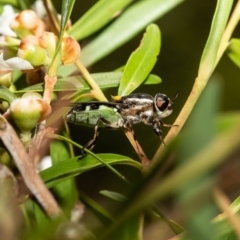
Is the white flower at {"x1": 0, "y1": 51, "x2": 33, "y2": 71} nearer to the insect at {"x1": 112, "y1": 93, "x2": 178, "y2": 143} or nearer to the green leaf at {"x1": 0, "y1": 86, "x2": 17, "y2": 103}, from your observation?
the green leaf at {"x1": 0, "y1": 86, "x2": 17, "y2": 103}

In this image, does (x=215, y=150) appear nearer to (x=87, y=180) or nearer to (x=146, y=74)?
(x=146, y=74)

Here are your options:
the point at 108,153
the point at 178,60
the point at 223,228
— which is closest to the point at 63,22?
the point at 108,153

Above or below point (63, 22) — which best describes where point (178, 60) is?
below

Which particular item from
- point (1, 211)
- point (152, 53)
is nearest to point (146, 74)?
point (152, 53)

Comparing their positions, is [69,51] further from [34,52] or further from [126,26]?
[126,26]

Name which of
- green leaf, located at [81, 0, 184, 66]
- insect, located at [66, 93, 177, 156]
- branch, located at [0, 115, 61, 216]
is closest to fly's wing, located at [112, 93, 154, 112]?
insect, located at [66, 93, 177, 156]

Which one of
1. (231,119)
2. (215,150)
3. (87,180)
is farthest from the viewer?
(87,180)
